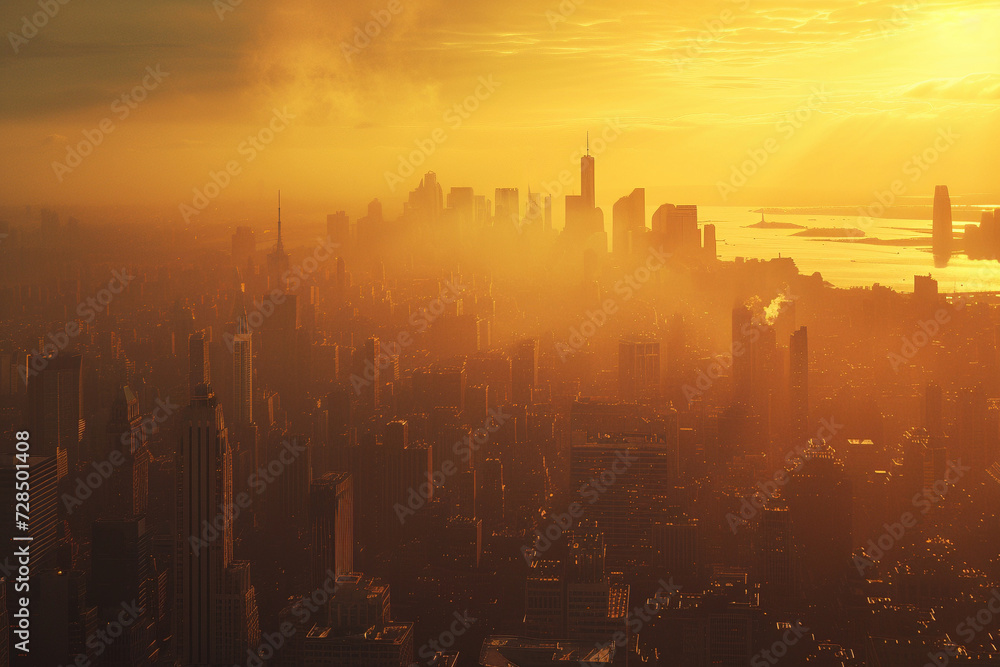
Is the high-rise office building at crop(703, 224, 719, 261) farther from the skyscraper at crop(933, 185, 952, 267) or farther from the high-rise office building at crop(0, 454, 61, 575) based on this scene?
the high-rise office building at crop(0, 454, 61, 575)

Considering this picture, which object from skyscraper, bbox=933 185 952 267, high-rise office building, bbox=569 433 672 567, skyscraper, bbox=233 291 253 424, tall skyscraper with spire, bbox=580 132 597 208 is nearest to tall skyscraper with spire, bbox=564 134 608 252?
tall skyscraper with spire, bbox=580 132 597 208

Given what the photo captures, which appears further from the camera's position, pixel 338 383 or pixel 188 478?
pixel 338 383

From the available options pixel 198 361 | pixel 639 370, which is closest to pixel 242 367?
pixel 198 361

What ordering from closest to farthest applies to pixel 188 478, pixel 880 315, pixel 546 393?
pixel 188 478
pixel 880 315
pixel 546 393

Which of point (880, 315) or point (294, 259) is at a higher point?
point (294, 259)

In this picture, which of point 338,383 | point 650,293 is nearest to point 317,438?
point 338,383

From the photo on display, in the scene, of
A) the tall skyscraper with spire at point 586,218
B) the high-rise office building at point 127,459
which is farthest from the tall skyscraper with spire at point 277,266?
the tall skyscraper with spire at point 586,218

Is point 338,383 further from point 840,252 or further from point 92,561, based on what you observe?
point 840,252
